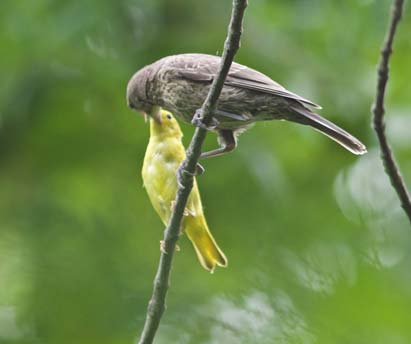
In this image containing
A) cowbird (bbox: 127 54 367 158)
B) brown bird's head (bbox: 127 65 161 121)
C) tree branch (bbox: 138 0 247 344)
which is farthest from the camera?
brown bird's head (bbox: 127 65 161 121)

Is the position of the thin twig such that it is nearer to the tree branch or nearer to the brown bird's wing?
the tree branch

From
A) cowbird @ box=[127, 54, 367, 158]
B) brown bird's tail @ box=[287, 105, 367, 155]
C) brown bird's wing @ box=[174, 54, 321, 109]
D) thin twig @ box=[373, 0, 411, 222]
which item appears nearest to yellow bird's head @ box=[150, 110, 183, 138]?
cowbird @ box=[127, 54, 367, 158]

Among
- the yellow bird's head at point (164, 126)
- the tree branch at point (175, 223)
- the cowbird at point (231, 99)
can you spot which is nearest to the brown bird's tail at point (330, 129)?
the cowbird at point (231, 99)

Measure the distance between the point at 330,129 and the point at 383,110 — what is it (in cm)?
138

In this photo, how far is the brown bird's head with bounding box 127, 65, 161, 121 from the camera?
18.3 ft

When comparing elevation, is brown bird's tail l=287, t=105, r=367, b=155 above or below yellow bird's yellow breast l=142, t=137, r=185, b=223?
above

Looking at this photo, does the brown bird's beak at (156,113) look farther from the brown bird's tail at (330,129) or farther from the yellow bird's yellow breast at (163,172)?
the brown bird's tail at (330,129)

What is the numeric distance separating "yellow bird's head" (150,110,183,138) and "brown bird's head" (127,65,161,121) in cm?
2

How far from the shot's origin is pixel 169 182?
5445 mm

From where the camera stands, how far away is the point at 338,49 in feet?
26.3

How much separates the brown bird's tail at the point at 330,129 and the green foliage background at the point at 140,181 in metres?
1.49

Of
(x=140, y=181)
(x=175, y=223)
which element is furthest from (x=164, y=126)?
(x=140, y=181)

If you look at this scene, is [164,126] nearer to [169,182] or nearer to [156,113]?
[156,113]

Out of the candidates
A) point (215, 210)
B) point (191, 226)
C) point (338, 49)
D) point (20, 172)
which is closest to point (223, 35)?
point (338, 49)
